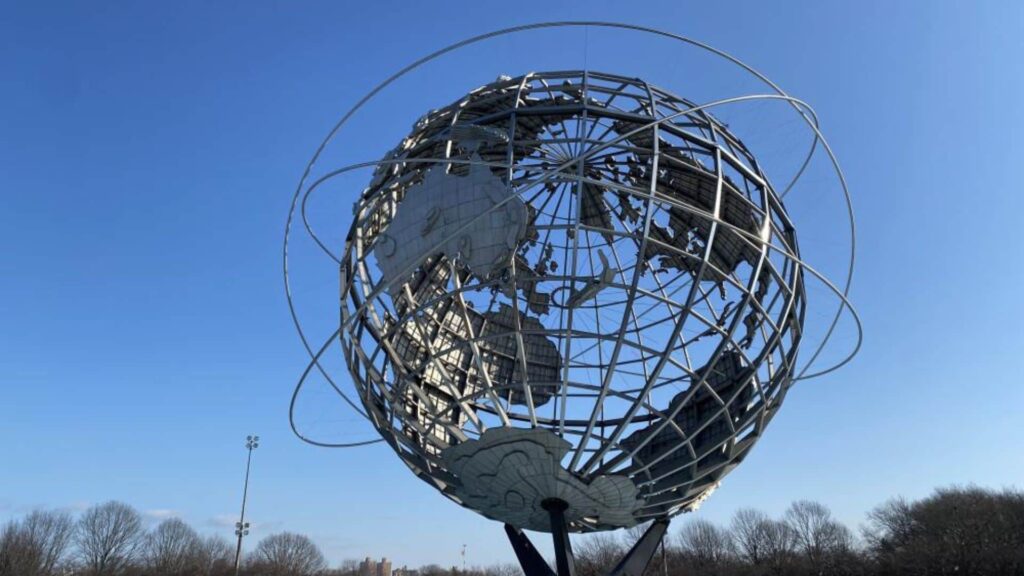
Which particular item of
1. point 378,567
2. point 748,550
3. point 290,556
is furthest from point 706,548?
point 378,567

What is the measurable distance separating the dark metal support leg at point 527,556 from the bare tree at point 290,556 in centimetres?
5697

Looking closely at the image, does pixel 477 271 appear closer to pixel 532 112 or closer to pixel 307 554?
pixel 532 112

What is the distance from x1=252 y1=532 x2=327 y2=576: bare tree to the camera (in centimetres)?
6869

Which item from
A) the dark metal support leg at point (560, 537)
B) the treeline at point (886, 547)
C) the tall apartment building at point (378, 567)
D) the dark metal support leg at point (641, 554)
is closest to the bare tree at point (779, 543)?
the treeline at point (886, 547)

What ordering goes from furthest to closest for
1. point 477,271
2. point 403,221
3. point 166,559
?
point 166,559 → point 403,221 → point 477,271

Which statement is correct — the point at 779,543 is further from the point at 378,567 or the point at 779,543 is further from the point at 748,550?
the point at 378,567

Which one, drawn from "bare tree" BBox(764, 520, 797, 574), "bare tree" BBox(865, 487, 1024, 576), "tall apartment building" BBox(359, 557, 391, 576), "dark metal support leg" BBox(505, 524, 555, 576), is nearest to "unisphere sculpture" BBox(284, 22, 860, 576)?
"dark metal support leg" BBox(505, 524, 555, 576)

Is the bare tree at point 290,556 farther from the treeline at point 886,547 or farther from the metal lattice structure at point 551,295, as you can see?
the metal lattice structure at point 551,295

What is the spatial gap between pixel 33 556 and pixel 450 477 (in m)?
50.3

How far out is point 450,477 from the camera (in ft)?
57.4

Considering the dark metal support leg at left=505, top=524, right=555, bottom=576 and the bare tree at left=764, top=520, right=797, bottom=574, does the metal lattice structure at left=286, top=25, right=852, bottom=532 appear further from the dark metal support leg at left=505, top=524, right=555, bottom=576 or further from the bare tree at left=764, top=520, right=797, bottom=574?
the bare tree at left=764, top=520, right=797, bottom=574

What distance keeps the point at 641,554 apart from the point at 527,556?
2.99 metres

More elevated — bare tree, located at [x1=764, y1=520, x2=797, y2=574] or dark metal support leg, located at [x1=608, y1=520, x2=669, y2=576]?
bare tree, located at [x1=764, y1=520, x2=797, y2=574]

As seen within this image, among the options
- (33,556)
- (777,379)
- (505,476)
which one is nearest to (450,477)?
(505,476)
